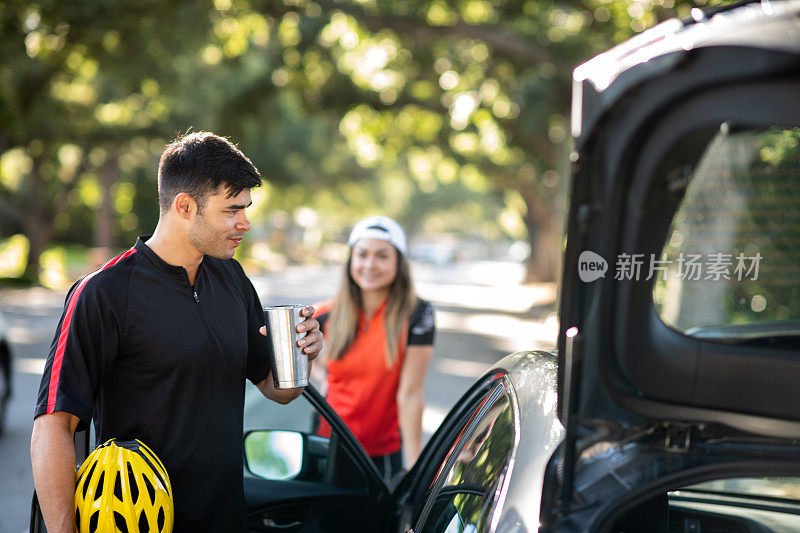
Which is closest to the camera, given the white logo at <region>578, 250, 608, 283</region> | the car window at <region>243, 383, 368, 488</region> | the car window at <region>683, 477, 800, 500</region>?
Answer: the white logo at <region>578, 250, 608, 283</region>

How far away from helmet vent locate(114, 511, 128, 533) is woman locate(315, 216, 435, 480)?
5.84ft

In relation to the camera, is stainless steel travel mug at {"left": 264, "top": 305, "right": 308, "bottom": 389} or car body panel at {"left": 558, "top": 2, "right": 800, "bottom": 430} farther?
stainless steel travel mug at {"left": 264, "top": 305, "right": 308, "bottom": 389}

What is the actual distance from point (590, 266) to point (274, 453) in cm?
189

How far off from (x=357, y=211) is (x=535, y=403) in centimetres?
6793

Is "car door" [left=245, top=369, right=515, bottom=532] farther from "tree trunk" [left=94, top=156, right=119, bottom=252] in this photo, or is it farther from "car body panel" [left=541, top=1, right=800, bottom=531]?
"tree trunk" [left=94, top=156, right=119, bottom=252]

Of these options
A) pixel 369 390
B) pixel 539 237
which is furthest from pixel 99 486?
pixel 539 237

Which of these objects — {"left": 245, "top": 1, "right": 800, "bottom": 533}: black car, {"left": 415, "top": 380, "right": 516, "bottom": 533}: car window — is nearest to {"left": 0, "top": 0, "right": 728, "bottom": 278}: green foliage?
{"left": 415, "top": 380, "right": 516, "bottom": 533}: car window

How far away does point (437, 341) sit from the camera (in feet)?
50.4

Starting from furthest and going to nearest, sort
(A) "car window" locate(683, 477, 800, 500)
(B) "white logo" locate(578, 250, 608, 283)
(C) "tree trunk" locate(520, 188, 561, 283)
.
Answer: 1. (C) "tree trunk" locate(520, 188, 561, 283)
2. (A) "car window" locate(683, 477, 800, 500)
3. (B) "white logo" locate(578, 250, 608, 283)

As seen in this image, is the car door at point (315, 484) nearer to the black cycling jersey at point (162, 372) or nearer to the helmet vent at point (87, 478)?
the black cycling jersey at point (162, 372)

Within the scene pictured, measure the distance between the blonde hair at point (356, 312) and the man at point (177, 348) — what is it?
4.37 feet

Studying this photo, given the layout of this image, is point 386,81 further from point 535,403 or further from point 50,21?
point 535,403

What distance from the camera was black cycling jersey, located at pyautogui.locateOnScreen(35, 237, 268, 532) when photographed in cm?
207

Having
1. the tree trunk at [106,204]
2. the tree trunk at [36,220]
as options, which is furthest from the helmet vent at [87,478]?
the tree trunk at [106,204]
